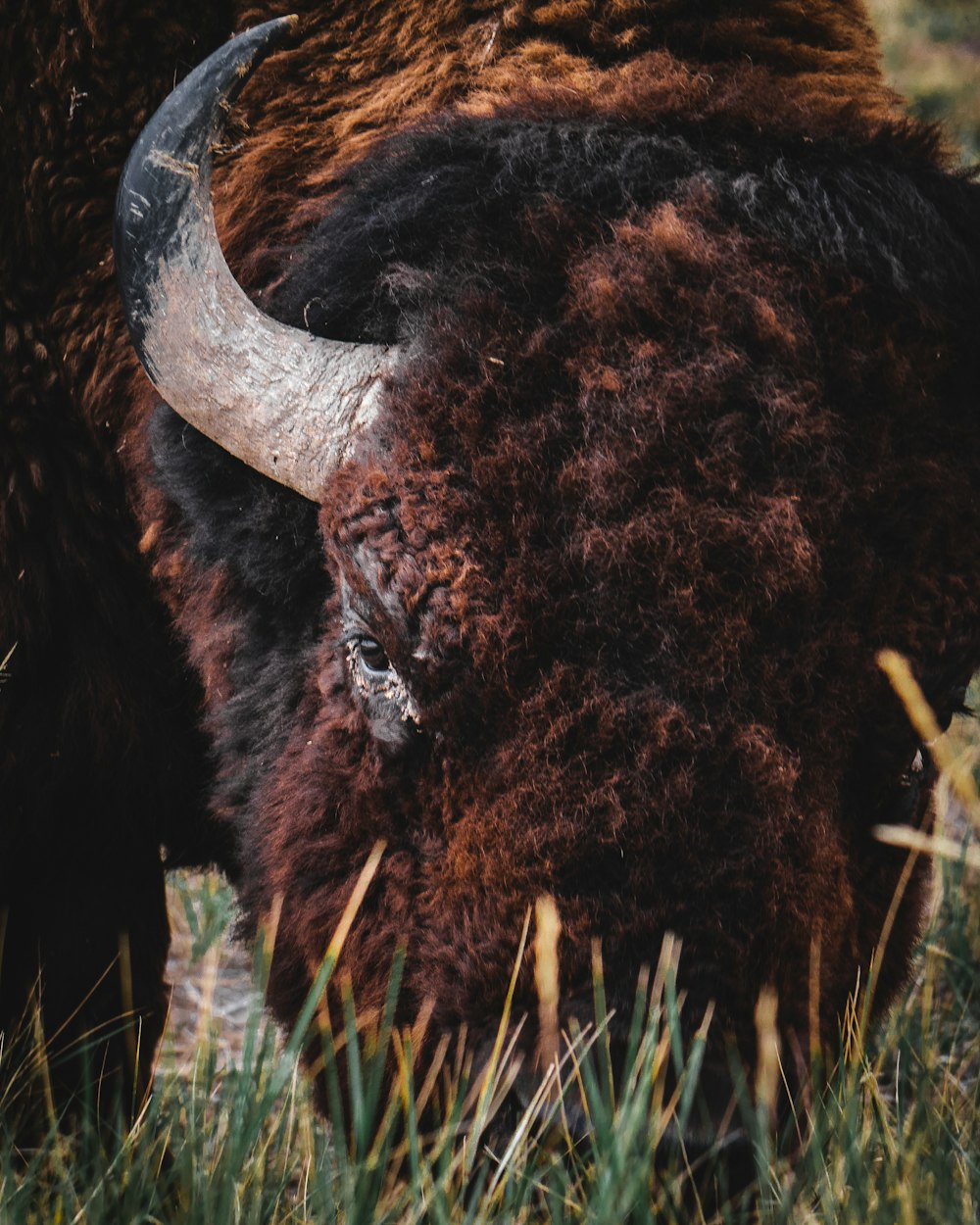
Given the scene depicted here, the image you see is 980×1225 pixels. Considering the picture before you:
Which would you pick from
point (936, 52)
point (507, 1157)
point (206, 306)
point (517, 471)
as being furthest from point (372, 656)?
point (936, 52)

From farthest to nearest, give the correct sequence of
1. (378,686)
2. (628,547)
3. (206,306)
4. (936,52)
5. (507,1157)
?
(936,52) → (206,306) → (378,686) → (628,547) → (507,1157)

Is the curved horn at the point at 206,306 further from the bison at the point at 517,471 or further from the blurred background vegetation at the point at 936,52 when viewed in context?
the blurred background vegetation at the point at 936,52

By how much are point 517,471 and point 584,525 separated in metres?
0.15

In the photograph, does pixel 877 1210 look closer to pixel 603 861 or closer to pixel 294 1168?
pixel 603 861

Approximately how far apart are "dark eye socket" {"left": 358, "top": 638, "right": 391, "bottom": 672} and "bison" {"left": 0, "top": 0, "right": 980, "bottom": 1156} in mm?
11

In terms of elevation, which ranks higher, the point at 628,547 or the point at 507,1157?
the point at 628,547

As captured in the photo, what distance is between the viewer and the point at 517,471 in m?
2.33

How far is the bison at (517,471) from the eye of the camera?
7.34 feet

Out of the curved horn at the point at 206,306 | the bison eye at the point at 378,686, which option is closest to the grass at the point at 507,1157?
the bison eye at the point at 378,686

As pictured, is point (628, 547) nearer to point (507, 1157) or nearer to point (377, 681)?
point (377, 681)

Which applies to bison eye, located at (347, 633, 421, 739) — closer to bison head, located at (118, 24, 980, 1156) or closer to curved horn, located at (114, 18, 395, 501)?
bison head, located at (118, 24, 980, 1156)

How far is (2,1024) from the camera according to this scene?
360cm

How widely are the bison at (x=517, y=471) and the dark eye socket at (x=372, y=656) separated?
11 mm

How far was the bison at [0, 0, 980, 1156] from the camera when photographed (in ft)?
7.34
